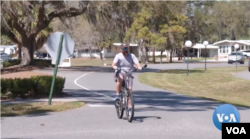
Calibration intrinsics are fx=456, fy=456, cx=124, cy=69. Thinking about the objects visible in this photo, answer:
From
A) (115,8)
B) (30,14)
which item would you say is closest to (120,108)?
(30,14)

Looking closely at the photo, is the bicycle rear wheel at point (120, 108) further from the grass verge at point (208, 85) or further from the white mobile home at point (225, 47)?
the white mobile home at point (225, 47)

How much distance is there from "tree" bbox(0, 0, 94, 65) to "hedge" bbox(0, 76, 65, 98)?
12.4 m

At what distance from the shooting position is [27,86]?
15711mm

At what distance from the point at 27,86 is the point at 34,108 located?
9.87 ft

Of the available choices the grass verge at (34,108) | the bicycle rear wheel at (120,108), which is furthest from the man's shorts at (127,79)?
the grass verge at (34,108)

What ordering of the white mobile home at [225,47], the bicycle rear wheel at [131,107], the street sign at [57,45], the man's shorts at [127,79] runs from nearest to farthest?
the bicycle rear wheel at [131,107], the man's shorts at [127,79], the street sign at [57,45], the white mobile home at [225,47]

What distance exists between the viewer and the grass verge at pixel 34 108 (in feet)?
39.7

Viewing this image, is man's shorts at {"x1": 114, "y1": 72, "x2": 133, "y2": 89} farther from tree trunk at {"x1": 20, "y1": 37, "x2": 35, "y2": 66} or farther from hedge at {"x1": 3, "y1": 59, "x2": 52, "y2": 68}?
hedge at {"x1": 3, "y1": 59, "x2": 52, "y2": 68}

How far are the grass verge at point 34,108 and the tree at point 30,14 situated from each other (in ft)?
48.7

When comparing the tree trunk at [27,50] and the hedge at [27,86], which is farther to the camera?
the tree trunk at [27,50]

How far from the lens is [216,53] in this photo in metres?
92.1

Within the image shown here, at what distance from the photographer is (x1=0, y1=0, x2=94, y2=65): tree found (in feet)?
94.3

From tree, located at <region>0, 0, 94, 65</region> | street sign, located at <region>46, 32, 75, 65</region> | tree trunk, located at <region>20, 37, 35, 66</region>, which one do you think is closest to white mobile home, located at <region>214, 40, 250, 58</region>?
tree, located at <region>0, 0, 94, 65</region>

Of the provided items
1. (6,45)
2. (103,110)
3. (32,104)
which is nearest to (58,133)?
(103,110)
